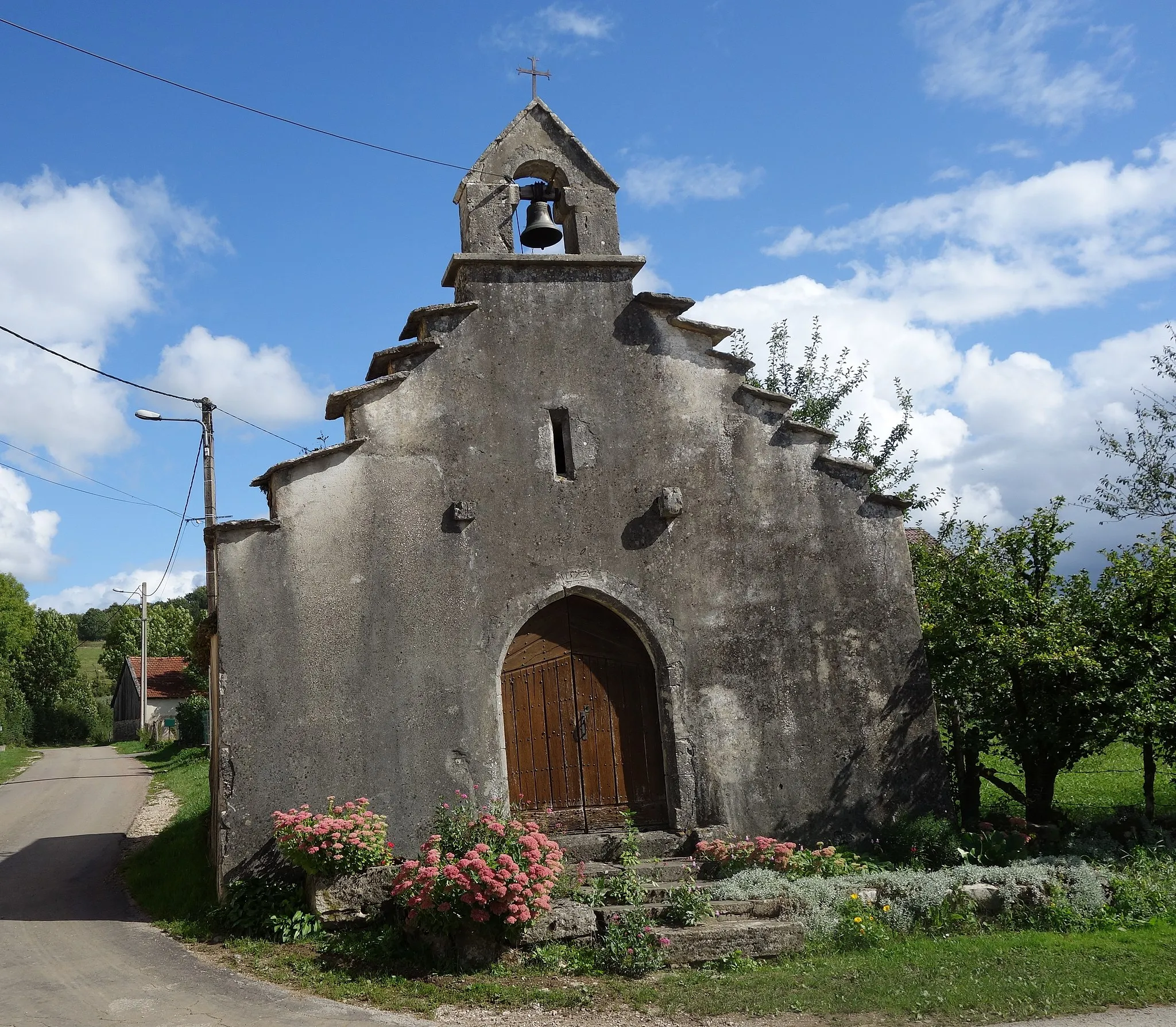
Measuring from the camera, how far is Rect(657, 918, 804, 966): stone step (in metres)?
7.92

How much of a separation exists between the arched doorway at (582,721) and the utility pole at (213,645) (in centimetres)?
290

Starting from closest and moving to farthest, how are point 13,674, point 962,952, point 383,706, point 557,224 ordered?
point 962,952 < point 383,706 < point 557,224 < point 13,674

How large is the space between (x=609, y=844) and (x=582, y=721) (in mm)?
1324

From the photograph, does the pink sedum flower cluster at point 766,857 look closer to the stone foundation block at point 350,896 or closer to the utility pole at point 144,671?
the stone foundation block at point 350,896

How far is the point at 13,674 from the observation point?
179 ft

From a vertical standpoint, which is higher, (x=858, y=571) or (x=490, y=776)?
(x=858, y=571)

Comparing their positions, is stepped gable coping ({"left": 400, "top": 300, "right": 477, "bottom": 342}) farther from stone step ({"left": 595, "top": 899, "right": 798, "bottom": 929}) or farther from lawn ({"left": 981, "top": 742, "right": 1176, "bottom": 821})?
lawn ({"left": 981, "top": 742, "right": 1176, "bottom": 821})

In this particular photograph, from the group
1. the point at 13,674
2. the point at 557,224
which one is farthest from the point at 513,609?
the point at 13,674

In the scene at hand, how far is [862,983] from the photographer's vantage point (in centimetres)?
721

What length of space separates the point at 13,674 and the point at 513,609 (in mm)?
54840

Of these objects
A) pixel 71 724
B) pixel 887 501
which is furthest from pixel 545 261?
pixel 71 724

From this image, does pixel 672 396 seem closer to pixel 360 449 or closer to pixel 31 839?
pixel 360 449

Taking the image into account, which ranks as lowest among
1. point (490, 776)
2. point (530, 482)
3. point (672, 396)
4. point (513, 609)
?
point (490, 776)

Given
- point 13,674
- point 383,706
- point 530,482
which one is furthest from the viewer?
point 13,674
